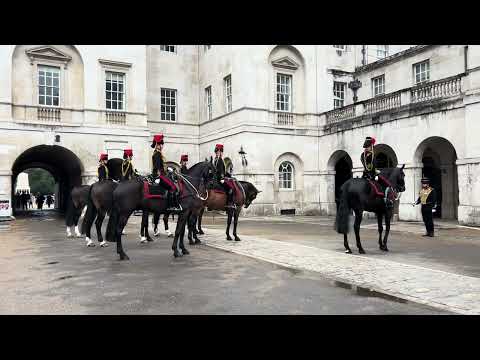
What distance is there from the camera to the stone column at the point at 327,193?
2609 cm

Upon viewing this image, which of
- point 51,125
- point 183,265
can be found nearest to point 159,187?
point 183,265

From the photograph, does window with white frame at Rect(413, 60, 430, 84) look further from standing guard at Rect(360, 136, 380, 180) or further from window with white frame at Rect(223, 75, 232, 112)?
standing guard at Rect(360, 136, 380, 180)

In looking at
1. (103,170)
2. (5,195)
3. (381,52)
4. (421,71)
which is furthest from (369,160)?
(381,52)

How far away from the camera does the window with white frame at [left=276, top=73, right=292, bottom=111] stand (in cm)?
2669

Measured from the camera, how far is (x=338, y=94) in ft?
93.8

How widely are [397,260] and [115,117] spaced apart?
66.3 feet

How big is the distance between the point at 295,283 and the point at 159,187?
428 cm

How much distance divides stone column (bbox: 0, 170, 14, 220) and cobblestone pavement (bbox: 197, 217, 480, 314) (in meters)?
13.6

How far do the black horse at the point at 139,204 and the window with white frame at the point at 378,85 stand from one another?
20.0 m

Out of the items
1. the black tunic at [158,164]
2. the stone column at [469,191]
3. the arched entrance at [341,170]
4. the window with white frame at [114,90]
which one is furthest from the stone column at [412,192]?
the window with white frame at [114,90]

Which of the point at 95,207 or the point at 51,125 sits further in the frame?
the point at 51,125

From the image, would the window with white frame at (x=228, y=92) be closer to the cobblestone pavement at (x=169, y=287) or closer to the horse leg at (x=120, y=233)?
the cobblestone pavement at (x=169, y=287)

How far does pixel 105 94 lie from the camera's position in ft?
82.3

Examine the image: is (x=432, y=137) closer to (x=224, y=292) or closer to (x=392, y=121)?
(x=392, y=121)
